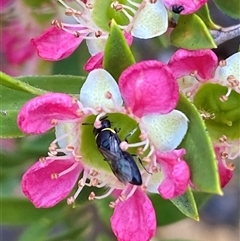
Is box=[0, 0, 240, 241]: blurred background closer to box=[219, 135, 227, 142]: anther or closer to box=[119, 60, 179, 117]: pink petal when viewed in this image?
box=[219, 135, 227, 142]: anther

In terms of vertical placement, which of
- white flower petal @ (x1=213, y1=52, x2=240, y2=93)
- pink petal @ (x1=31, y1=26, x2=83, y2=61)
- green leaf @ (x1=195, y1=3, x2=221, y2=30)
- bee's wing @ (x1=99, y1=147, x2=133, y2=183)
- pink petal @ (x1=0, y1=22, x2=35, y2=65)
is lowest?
pink petal @ (x1=0, y1=22, x2=35, y2=65)

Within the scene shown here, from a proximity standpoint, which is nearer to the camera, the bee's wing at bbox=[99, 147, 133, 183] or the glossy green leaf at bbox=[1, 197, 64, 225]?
the bee's wing at bbox=[99, 147, 133, 183]

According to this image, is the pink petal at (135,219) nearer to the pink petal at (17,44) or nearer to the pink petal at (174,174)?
the pink petal at (174,174)

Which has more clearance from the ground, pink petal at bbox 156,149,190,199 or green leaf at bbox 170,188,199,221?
pink petal at bbox 156,149,190,199

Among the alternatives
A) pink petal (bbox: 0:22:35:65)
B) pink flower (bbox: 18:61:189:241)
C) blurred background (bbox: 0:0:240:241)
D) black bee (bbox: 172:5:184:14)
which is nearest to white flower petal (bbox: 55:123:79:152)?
pink flower (bbox: 18:61:189:241)

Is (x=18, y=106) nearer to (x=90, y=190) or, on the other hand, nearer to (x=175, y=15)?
(x=90, y=190)

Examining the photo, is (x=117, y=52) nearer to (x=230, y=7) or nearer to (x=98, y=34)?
(x=98, y=34)

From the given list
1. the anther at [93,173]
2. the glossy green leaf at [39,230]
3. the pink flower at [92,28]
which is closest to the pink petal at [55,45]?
the pink flower at [92,28]
